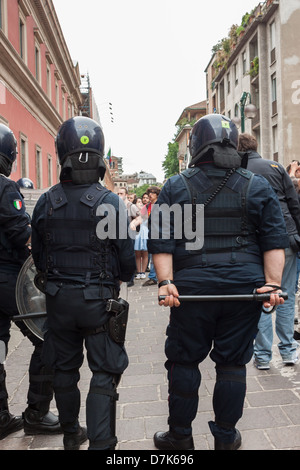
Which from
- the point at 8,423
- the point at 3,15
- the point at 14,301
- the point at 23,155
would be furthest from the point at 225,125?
the point at 23,155

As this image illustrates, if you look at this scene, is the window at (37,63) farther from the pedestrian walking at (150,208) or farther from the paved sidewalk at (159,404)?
the paved sidewalk at (159,404)

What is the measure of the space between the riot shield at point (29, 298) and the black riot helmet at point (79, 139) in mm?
808

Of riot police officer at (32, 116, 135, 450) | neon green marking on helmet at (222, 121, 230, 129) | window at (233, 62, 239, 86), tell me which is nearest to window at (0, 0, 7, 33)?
riot police officer at (32, 116, 135, 450)

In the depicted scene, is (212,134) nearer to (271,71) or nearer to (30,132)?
(30,132)

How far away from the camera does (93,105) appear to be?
48844 millimetres

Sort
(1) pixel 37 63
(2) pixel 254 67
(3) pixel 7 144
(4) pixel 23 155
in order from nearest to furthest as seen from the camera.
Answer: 1. (3) pixel 7 144
2. (4) pixel 23 155
3. (1) pixel 37 63
4. (2) pixel 254 67

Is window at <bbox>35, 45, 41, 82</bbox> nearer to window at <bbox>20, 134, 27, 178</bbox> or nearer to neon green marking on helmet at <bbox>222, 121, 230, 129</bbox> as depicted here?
window at <bbox>20, 134, 27, 178</bbox>

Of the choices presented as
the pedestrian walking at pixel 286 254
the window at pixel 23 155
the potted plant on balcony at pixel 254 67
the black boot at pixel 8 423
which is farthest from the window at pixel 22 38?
the potted plant on balcony at pixel 254 67

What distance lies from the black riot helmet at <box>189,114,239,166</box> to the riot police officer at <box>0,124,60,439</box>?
124cm

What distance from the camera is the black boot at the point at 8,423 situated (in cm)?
315

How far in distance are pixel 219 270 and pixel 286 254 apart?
6.02 feet

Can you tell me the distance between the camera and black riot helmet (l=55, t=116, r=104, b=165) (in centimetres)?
274

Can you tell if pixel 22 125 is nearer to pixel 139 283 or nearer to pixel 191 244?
pixel 139 283

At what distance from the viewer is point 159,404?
3562 millimetres
